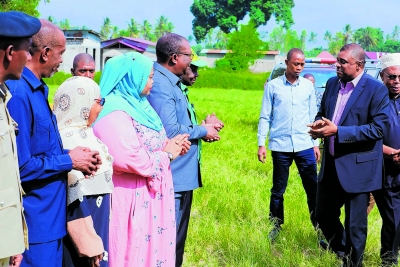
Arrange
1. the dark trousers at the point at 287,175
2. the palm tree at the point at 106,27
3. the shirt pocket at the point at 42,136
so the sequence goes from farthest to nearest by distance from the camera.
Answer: the palm tree at the point at 106,27 < the dark trousers at the point at 287,175 < the shirt pocket at the point at 42,136

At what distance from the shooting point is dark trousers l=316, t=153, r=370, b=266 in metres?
4.40

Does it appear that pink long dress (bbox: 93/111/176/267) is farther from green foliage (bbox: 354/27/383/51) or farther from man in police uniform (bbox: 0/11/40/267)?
green foliage (bbox: 354/27/383/51)

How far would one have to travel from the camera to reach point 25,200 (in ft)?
8.33

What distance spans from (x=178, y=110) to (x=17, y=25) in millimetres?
2043

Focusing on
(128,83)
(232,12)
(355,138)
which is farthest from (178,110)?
(232,12)

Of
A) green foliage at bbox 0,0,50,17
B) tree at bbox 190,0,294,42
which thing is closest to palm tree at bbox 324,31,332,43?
tree at bbox 190,0,294,42

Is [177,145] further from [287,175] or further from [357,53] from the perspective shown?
[287,175]

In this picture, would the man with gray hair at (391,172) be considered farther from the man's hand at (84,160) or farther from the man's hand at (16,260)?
the man's hand at (16,260)

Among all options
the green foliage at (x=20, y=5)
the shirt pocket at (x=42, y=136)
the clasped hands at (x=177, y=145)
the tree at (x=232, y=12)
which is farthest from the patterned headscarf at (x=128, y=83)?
the tree at (x=232, y=12)

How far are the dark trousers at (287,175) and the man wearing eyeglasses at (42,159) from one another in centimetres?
326

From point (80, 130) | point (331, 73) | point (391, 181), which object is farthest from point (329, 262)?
point (331, 73)

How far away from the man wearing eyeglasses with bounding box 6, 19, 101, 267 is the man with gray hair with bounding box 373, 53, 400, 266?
2.81 meters

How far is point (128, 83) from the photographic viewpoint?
3.42m

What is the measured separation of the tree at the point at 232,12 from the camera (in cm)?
7044
